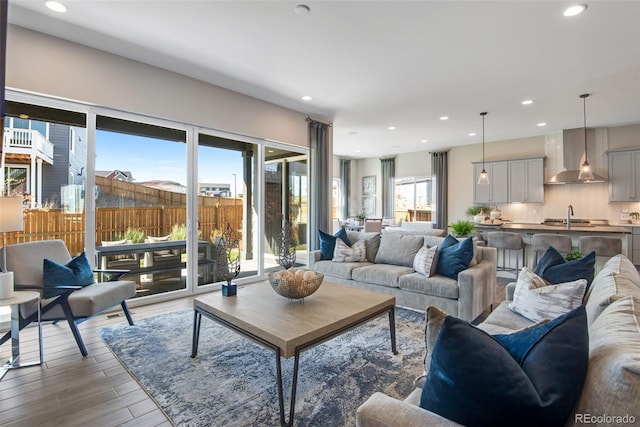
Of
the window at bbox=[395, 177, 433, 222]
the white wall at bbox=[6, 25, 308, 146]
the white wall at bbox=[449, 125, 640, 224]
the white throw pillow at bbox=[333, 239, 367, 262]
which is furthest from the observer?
the window at bbox=[395, 177, 433, 222]

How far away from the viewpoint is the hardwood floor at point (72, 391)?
1.86 meters

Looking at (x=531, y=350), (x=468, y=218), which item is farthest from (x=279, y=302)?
(x=468, y=218)

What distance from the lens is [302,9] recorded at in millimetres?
2725

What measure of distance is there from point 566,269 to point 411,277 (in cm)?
152

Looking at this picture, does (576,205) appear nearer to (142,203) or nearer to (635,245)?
(635,245)

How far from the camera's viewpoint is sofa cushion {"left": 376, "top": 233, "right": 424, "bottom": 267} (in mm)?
4066

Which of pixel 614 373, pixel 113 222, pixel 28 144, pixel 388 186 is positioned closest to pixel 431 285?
pixel 614 373

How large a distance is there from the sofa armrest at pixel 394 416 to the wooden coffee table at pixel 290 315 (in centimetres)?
84

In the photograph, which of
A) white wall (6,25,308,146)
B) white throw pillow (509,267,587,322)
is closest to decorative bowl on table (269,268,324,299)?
white throw pillow (509,267,587,322)

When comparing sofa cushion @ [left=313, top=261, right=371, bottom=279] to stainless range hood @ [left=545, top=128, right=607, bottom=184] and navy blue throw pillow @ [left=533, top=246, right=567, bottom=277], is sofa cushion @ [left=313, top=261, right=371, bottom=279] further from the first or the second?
stainless range hood @ [left=545, top=128, right=607, bottom=184]

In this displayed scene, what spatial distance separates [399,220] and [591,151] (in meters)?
4.74

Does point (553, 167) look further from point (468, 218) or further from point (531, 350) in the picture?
point (531, 350)

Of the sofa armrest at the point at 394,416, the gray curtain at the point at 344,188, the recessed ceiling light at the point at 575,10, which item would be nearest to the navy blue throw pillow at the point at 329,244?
the recessed ceiling light at the point at 575,10

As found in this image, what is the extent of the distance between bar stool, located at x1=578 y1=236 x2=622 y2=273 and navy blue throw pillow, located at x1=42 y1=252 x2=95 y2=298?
19.7 ft
